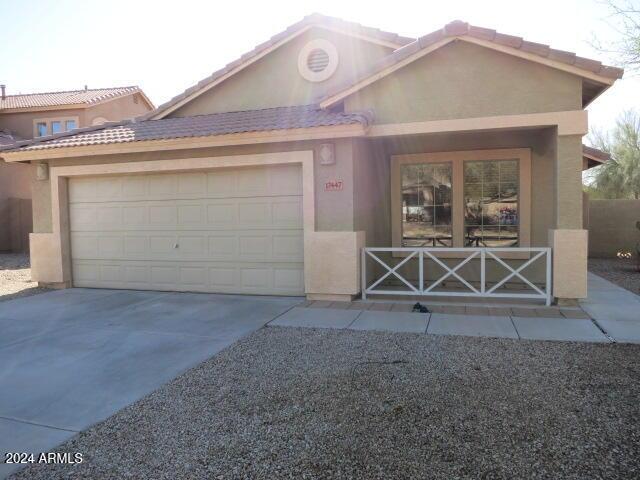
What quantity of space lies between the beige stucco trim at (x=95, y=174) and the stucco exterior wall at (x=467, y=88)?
1.66m

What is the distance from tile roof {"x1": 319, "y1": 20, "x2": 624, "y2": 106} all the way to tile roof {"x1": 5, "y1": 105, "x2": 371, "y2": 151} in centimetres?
96

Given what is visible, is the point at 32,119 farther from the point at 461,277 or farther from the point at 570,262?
the point at 570,262

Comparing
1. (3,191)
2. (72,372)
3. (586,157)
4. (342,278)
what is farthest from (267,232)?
(3,191)

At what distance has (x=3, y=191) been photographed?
19.5 meters

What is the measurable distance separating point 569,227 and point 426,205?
10.6 ft

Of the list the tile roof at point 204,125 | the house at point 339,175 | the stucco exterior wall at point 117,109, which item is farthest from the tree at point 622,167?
the stucco exterior wall at point 117,109

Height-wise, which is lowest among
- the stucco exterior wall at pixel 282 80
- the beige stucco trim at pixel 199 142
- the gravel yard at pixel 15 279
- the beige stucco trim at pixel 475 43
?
the gravel yard at pixel 15 279

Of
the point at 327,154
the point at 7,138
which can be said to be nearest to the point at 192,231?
the point at 327,154

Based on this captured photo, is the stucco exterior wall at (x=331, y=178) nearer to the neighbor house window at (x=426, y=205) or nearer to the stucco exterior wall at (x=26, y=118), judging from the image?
the neighbor house window at (x=426, y=205)

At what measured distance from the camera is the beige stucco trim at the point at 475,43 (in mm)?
7180

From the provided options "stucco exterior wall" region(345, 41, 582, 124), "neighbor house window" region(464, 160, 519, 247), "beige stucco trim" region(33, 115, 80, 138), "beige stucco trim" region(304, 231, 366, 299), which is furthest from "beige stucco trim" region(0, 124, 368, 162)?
"beige stucco trim" region(33, 115, 80, 138)

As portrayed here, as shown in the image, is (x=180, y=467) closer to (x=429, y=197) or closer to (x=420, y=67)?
(x=420, y=67)

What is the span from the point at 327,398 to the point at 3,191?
20240 millimetres

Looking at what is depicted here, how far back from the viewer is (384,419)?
3.83 m
